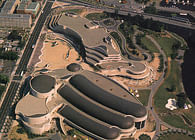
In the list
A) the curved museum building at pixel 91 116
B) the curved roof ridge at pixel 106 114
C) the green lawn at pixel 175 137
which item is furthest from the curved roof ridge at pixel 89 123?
the green lawn at pixel 175 137

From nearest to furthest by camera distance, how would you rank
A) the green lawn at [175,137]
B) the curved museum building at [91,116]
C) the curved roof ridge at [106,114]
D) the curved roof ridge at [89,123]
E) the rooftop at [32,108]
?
the curved roof ridge at [89,123] → the curved museum building at [91,116] → the curved roof ridge at [106,114] → the rooftop at [32,108] → the green lawn at [175,137]

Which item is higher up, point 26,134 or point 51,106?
point 51,106

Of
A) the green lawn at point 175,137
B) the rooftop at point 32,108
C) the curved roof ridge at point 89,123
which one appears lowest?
the green lawn at point 175,137

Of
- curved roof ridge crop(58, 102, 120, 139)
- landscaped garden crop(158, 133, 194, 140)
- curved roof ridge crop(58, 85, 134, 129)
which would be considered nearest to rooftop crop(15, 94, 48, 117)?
curved roof ridge crop(58, 102, 120, 139)

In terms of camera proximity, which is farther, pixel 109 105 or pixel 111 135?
pixel 109 105

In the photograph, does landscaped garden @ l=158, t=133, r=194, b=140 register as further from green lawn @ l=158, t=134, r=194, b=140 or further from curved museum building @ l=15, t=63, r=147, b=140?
curved museum building @ l=15, t=63, r=147, b=140

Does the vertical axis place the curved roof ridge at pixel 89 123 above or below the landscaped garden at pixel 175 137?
above

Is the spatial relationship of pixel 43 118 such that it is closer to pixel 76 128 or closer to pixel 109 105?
pixel 76 128

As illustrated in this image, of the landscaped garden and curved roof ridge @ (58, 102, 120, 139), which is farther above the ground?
curved roof ridge @ (58, 102, 120, 139)

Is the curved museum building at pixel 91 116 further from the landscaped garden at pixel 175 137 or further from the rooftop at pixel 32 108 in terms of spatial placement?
the landscaped garden at pixel 175 137

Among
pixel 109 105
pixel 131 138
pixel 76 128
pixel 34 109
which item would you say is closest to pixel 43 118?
pixel 34 109

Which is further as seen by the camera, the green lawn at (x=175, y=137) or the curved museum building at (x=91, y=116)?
the green lawn at (x=175, y=137)
